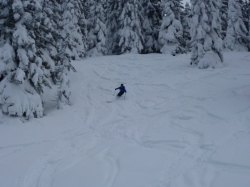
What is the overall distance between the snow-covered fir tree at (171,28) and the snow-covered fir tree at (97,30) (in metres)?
8.90

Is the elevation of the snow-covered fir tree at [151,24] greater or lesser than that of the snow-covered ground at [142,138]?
greater

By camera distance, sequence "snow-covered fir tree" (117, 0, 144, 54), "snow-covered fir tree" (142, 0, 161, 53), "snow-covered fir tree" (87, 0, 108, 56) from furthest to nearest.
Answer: "snow-covered fir tree" (87, 0, 108, 56), "snow-covered fir tree" (142, 0, 161, 53), "snow-covered fir tree" (117, 0, 144, 54)

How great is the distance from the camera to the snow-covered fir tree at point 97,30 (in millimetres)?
33375

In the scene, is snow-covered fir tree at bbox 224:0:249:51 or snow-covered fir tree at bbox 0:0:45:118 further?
snow-covered fir tree at bbox 224:0:249:51

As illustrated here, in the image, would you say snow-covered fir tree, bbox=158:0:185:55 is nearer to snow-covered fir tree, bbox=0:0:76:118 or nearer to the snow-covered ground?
the snow-covered ground

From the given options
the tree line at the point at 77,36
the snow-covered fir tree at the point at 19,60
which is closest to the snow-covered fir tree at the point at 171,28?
the tree line at the point at 77,36

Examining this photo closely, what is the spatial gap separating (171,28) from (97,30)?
11.0m

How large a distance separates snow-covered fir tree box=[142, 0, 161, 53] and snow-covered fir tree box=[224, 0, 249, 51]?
9.93m

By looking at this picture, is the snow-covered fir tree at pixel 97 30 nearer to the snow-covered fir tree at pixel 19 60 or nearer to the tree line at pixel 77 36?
the tree line at pixel 77 36

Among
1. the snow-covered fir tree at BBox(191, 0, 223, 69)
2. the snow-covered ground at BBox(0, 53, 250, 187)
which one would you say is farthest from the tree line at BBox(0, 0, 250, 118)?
the snow-covered ground at BBox(0, 53, 250, 187)

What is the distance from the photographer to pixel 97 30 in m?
33.3

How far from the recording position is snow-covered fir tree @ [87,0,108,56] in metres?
33.4

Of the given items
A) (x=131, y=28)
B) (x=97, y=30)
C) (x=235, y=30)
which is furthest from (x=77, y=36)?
(x=235, y=30)

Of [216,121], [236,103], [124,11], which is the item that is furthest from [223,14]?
[216,121]
